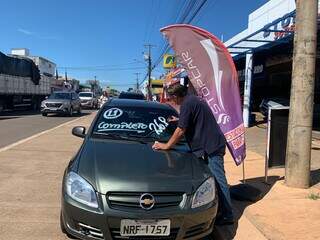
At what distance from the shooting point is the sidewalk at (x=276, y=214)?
19.1 ft

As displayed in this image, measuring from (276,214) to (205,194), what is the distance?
68.4 inches

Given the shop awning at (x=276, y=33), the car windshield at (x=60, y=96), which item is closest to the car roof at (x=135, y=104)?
the shop awning at (x=276, y=33)

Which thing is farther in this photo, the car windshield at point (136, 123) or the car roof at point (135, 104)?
the car roof at point (135, 104)

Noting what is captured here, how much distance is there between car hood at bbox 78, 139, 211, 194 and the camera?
4945 millimetres

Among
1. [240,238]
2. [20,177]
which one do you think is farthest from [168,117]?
[20,177]

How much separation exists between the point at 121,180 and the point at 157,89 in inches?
2957

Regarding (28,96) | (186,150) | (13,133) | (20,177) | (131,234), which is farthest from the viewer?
(28,96)

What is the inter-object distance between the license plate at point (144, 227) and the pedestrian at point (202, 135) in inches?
56.3

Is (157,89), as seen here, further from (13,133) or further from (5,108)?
(13,133)

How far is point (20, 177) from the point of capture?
30.2 ft

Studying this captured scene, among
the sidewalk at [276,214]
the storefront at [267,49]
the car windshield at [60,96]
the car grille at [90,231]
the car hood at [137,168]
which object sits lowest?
the sidewalk at [276,214]

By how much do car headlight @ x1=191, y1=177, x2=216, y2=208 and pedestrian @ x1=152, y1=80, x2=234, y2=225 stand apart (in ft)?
2.74

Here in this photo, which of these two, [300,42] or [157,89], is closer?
[300,42]

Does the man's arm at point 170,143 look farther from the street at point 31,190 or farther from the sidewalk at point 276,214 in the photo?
the street at point 31,190
